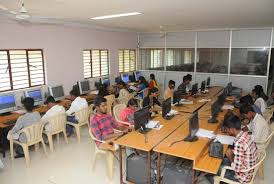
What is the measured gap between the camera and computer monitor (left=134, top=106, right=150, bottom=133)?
3387 millimetres

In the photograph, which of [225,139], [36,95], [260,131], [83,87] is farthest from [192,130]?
[83,87]

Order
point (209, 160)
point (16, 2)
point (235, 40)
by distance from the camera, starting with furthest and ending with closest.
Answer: point (235, 40)
point (16, 2)
point (209, 160)

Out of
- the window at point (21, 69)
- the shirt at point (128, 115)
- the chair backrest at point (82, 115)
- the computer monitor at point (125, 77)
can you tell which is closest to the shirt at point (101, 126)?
the shirt at point (128, 115)

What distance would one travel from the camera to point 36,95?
17.9 feet

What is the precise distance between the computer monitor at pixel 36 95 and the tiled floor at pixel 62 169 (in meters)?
1.29

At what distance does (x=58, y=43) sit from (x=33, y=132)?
287 centimetres

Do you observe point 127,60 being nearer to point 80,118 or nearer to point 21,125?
point 80,118

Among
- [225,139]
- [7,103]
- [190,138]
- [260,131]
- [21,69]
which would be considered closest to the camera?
[190,138]

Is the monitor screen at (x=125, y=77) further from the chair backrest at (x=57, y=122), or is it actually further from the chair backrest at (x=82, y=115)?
the chair backrest at (x=57, y=122)

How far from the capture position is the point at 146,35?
9.56 m

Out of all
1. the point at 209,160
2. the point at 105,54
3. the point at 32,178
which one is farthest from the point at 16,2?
the point at 105,54

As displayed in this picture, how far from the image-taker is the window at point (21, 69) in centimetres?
510

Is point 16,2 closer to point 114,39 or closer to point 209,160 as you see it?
point 209,160

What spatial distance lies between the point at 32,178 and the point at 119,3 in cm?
311
